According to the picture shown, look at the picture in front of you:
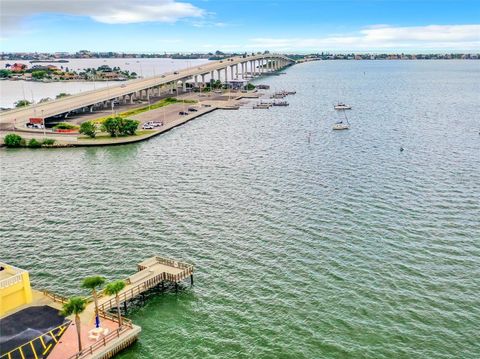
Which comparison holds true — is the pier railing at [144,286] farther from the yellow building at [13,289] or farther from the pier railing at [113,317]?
the yellow building at [13,289]

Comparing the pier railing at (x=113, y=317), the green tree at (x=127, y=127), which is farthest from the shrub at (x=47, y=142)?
the pier railing at (x=113, y=317)

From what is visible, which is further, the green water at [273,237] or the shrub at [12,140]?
the shrub at [12,140]

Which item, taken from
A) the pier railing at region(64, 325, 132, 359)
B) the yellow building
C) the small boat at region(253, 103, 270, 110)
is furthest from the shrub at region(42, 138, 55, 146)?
the small boat at region(253, 103, 270, 110)

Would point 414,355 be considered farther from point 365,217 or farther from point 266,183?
point 266,183

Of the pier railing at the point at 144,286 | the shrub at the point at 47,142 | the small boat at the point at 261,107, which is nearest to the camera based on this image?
the pier railing at the point at 144,286

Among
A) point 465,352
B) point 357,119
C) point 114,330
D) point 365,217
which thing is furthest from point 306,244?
point 357,119

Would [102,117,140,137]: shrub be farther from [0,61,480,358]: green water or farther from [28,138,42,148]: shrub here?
[28,138,42,148]: shrub
